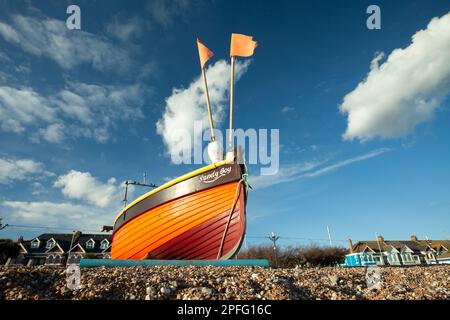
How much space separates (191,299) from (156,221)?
21.4 feet

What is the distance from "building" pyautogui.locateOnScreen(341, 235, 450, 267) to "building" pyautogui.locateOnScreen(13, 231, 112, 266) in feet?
140

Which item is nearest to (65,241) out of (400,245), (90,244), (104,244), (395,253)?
(90,244)

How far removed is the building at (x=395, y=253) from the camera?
43344mm

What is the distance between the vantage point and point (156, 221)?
344 inches

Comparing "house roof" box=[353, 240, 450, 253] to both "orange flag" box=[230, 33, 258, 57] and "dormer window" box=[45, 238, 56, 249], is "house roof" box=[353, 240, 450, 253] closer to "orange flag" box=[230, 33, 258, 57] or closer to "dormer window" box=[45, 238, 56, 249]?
"orange flag" box=[230, 33, 258, 57]

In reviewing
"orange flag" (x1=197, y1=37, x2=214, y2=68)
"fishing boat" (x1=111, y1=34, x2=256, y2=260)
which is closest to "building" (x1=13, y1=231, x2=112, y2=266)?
"fishing boat" (x1=111, y1=34, x2=256, y2=260)

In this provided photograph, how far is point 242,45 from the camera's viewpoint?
9.38 metres

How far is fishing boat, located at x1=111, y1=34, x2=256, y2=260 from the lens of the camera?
26.0ft

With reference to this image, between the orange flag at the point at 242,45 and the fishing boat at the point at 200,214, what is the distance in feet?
0.21

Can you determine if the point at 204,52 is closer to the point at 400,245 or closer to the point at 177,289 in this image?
the point at 177,289
